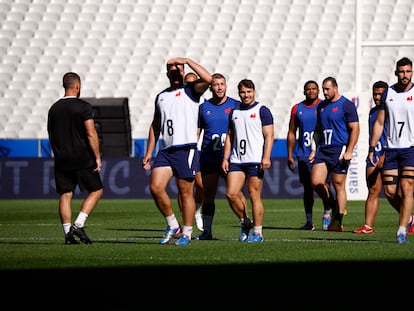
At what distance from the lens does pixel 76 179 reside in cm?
1229

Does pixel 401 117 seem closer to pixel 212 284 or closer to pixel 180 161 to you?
pixel 180 161

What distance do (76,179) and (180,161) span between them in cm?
129

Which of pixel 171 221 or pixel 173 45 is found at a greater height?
pixel 173 45

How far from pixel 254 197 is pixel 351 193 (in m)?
13.8

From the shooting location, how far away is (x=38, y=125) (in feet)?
106

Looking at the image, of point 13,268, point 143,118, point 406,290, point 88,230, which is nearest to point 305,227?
point 88,230

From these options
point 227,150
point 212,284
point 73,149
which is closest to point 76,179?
point 73,149

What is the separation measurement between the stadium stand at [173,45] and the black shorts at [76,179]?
20.0 meters

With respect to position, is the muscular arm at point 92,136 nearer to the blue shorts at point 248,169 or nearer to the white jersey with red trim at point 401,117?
the blue shorts at point 248,169

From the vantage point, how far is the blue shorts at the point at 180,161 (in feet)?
38.9

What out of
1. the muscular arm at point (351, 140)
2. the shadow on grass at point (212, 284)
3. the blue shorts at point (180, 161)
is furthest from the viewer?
the muscular arm at point (351, 140)

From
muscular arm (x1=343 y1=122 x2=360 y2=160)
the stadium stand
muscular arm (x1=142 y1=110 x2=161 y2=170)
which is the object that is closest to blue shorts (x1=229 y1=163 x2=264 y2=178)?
muscular arm (x1=142 y1=110 x2=161 y2=170)

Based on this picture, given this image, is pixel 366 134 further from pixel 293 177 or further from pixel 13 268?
pixel 13 268

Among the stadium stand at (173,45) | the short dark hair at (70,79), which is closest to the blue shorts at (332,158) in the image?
the short dark hair at (70,79)
